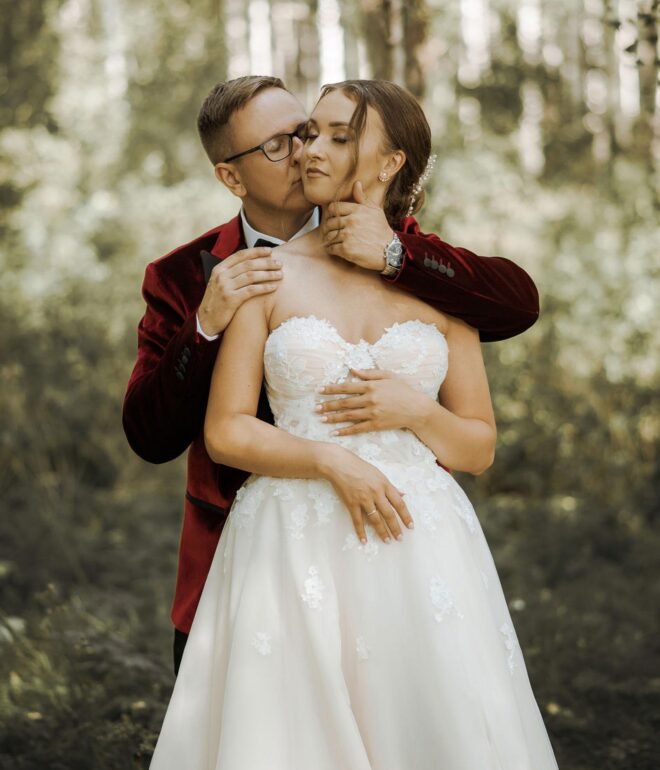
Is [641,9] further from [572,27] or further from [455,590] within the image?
[572,27]

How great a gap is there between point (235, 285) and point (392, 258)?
396 mm

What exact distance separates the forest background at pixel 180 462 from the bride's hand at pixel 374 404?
5.70 ft

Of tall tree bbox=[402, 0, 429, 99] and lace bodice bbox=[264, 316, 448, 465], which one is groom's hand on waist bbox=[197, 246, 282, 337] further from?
tall tree bbox=[402, 0, 429, 99]

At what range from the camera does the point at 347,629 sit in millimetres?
2654

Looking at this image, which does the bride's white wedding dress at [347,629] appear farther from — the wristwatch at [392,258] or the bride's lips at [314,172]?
the bride's lips at [314,172]

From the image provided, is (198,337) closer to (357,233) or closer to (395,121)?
(357,233)

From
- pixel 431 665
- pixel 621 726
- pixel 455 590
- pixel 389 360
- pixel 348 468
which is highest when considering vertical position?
pixel 389 360

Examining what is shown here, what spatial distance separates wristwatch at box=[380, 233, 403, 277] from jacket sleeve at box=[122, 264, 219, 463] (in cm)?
48

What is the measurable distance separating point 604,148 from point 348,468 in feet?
56.2

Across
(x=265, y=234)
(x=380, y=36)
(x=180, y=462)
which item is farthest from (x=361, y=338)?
(x=180, y=462)

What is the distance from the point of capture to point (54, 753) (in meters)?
4.07

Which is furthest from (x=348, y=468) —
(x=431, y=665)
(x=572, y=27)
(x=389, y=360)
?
(x=572, y=27)

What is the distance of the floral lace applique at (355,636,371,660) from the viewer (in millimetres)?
2607

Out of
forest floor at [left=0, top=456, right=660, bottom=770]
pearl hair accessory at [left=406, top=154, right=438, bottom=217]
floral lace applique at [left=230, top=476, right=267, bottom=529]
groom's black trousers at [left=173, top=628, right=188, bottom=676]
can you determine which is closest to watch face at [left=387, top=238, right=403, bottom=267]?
pearl hair accessory at [left=406, top=154, right=438, bottom=217]
